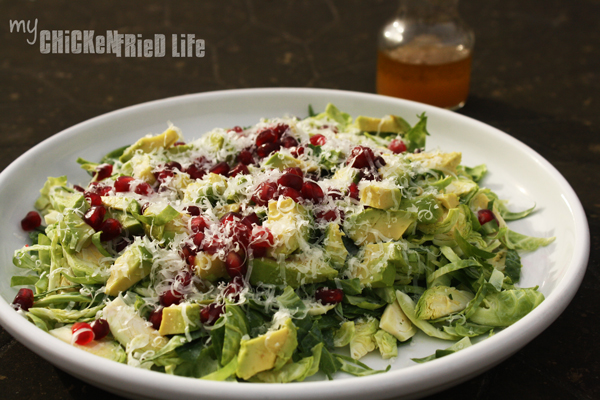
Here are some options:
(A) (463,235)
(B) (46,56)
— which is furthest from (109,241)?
(B) (46,56)

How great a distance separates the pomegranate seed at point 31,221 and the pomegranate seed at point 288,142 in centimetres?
122

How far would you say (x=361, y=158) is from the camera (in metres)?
2.45

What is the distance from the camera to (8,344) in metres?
2.39

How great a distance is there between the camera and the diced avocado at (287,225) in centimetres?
204

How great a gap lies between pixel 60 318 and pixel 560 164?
3.37 m

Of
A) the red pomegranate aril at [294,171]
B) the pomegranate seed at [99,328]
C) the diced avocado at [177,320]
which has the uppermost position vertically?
the red pomegranate aril at [294,171]

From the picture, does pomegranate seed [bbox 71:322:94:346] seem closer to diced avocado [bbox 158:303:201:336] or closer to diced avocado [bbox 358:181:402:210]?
diced avocado [bbox 158:303:201:336]

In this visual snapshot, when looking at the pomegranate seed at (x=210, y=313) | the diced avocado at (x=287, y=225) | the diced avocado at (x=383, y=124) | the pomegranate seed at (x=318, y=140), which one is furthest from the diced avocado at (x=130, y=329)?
the diced avocado at (x=383, y=124)

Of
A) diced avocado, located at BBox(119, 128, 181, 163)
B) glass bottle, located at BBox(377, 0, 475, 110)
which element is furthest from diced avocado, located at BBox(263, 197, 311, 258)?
glass bottle, located at BBox(377, 0, 475, 110)

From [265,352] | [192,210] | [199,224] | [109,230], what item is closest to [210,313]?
[265,352]

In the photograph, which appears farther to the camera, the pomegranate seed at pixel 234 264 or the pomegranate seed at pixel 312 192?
the pomegranate seed at pixel 312 192

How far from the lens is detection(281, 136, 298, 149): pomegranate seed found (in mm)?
2758

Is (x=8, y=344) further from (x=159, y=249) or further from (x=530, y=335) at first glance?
(x=530, y=335)

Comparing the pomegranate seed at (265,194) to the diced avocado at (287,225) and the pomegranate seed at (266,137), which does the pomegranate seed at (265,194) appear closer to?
the diced avocado at (287,225)
